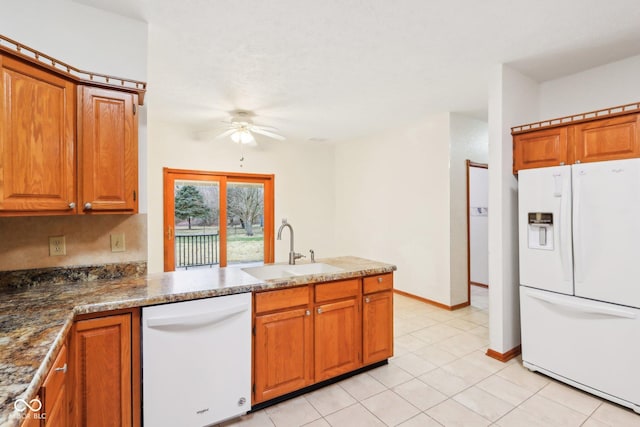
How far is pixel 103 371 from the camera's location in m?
1.59

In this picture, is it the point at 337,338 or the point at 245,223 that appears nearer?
the point at 337,338

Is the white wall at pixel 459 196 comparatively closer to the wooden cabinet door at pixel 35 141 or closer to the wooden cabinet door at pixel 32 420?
the wooden cabinet door at pixel 35 141

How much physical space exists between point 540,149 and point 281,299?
8.22ft

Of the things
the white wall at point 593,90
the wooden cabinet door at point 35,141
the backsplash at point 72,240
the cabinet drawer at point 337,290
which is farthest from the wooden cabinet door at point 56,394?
the white wall at point 593,90

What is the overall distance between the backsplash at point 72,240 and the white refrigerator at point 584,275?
10.2 ft

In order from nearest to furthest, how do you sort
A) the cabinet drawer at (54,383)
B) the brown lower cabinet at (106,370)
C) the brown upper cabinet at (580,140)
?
the cabinet drawer at (54,383)
the brown lower cabinet at (106,370)
the brown upper cabinet at (580,140)

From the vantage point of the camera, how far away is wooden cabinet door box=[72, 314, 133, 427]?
1.53 meters

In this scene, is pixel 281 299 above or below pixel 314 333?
above

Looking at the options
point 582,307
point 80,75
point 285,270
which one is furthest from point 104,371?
point 582,307

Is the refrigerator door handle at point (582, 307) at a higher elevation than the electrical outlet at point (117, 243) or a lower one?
lower

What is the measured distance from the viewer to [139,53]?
6.96 ft

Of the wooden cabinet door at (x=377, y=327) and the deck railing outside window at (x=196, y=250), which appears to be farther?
the deck railing outside window at (x=196, y=250)

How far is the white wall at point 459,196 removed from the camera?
4.12m

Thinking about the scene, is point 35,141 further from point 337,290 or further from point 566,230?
point 566,230
